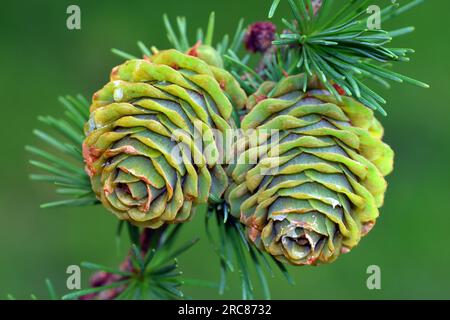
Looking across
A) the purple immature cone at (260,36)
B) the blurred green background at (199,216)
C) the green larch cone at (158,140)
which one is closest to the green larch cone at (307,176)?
the green larch cone at (158,140)

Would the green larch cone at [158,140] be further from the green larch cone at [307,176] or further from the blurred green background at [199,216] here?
the blurred green background at [199,216]

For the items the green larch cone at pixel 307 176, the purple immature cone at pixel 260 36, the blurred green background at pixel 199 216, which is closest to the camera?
the green larch cone at pixel 307 176

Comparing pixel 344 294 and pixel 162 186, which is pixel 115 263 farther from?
pixel 162 186

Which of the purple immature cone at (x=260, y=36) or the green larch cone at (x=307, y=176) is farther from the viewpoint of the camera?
the purple immature cone at (x=260, y=36)

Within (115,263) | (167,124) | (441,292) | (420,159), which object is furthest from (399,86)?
(167,124)

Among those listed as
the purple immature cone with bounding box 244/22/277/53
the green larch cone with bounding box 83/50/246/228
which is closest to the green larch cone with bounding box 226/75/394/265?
the green larch cone with bounding box 83/50/246/228

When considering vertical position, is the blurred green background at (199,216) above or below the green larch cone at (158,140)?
above
